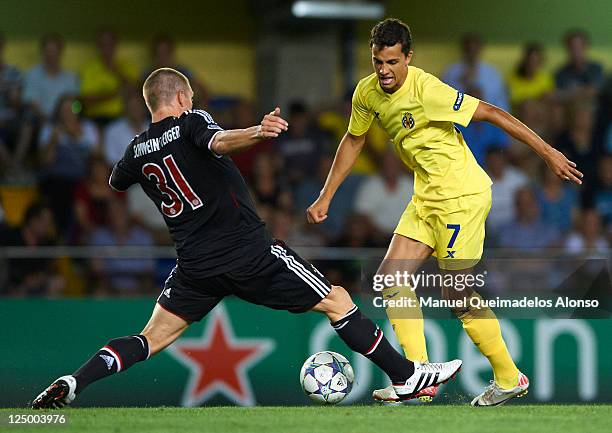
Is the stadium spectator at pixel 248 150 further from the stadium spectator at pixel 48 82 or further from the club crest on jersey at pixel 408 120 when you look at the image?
the club crest on jersey at pixel 408 120

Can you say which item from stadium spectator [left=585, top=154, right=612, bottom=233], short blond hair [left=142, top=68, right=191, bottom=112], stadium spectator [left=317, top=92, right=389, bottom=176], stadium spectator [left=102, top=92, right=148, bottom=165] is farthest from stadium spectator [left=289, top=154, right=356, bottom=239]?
short blond hair [left=142, top=68, right=191, bottom=112]

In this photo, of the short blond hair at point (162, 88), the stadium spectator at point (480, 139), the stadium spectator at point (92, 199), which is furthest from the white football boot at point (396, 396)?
the stadium spectator at point (480, 139)

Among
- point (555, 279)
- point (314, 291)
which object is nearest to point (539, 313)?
point (555, 279)

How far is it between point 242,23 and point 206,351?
638 cm

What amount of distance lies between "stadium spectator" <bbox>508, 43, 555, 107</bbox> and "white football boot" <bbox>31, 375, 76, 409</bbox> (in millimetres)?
7795

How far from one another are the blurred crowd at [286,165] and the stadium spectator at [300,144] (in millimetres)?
13

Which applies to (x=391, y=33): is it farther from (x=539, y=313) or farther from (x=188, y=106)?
(x=539, y=313)

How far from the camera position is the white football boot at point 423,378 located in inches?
278

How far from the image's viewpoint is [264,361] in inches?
362

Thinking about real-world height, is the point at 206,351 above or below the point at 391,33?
below

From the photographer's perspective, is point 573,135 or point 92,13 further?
point 92,13

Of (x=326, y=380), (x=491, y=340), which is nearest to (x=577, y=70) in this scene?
(x=491, y=340)

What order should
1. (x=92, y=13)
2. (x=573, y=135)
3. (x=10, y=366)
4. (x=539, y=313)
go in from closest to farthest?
(x=10, y=366)
(x=539, y=313)
(x=573, y=135)
(x=92, y=13)

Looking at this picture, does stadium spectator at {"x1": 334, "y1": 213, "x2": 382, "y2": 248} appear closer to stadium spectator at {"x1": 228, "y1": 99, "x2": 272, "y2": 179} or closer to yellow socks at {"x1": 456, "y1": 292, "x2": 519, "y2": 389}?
stadium spectator at {"x1": 228, "y1": 99, "x2": 272, "y2": 179}
